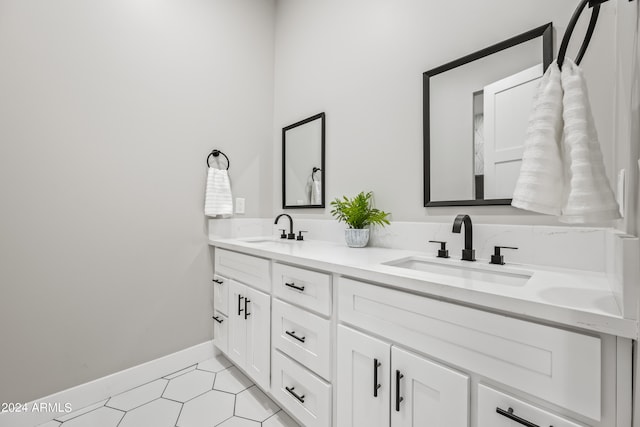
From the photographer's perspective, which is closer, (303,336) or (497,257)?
(497,257)

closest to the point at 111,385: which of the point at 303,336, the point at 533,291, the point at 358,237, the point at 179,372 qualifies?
the point at 179,372

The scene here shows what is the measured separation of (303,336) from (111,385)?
125 centimetres

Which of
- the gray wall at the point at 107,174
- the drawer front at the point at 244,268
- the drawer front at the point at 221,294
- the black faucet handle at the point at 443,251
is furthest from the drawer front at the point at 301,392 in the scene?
the gray wall at the point at 107,174

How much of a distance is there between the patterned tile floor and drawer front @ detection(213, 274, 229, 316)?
1.34 ft

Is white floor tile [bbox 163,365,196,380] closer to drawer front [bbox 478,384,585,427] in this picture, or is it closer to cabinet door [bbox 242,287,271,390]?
cabinet door [bbox 242,287,271,390]

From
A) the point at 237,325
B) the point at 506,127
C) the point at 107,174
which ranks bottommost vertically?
the point at 237,325

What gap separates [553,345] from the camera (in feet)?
1.99

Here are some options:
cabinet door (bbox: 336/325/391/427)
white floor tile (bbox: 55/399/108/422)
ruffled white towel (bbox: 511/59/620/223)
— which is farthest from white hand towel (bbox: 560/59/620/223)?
white floor tile (bbox: 55/399/108/422)

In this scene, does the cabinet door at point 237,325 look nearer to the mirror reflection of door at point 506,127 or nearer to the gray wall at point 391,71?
the gray wall at point 391,71

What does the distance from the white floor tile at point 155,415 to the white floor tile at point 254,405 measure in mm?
307

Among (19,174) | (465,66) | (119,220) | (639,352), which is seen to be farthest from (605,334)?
(19,174)

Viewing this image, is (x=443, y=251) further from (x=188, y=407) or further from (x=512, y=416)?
(x=188, y=407)

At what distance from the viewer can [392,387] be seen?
89 centimetres

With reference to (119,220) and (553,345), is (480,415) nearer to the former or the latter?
(553,345)
